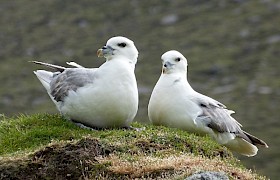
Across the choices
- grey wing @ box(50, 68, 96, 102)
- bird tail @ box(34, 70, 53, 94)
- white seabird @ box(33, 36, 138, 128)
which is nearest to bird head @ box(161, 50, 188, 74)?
white seabird @ box(33, 36, 138, 128)

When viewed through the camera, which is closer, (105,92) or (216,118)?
(105,92)

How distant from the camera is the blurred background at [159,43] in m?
127

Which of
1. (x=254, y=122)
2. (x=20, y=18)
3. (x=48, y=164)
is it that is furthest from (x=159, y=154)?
(x=20, y=18)

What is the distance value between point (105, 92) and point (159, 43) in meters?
135

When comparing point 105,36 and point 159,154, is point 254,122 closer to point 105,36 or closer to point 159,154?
point 105,36

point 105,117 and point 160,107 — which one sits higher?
point 160,107

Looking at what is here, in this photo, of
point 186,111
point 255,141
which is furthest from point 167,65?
point 255,141

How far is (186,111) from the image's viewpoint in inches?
682

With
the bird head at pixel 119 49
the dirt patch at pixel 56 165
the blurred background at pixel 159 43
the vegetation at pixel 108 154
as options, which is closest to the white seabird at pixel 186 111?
the vegetation at pixel 108 154

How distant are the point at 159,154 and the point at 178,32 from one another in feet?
461

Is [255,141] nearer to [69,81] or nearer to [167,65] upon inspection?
[167,65]

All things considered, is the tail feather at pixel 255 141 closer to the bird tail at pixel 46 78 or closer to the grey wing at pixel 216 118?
the grey wing at pixel 216 118

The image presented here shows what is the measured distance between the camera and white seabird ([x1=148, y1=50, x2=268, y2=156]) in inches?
683

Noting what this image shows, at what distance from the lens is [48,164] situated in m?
13.3
